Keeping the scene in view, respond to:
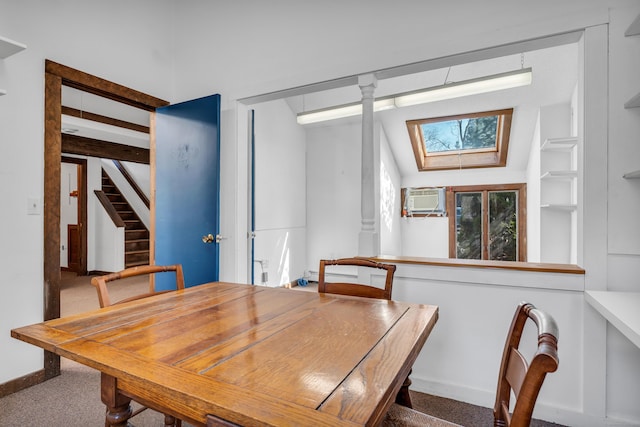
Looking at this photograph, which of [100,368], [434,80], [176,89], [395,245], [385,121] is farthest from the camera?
[395,245]

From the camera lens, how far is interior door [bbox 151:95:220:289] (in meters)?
2.84

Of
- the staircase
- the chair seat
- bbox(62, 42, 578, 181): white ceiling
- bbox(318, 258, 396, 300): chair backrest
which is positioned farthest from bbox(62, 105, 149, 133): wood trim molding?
the chair seat

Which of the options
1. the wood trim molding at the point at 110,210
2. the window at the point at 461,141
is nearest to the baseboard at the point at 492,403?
the window at the point at 461,141

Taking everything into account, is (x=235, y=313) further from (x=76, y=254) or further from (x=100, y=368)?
(x=76, y=254)

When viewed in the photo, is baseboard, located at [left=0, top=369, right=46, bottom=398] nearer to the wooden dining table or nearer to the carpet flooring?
the carpet flooring

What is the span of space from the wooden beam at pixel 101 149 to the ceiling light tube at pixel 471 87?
5.08m

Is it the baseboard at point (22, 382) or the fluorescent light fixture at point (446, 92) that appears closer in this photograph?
the baseboard at point (22, 382)

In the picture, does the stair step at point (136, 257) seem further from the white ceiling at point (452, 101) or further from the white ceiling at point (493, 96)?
the white ceiling at point (493, 96)

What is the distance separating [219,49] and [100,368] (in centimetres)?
290

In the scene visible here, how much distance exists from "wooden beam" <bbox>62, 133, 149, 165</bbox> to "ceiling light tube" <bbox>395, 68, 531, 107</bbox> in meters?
5.08

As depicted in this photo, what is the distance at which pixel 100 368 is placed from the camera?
89 centimetres

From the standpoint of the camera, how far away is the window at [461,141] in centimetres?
461

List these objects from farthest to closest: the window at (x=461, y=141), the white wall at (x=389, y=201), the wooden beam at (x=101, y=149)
→ the wooden beam at (x=101, y=149) < the white wall at (x=389, y=201) < the window at (x=461, y=141)

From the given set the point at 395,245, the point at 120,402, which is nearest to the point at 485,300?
the point at 120,402
